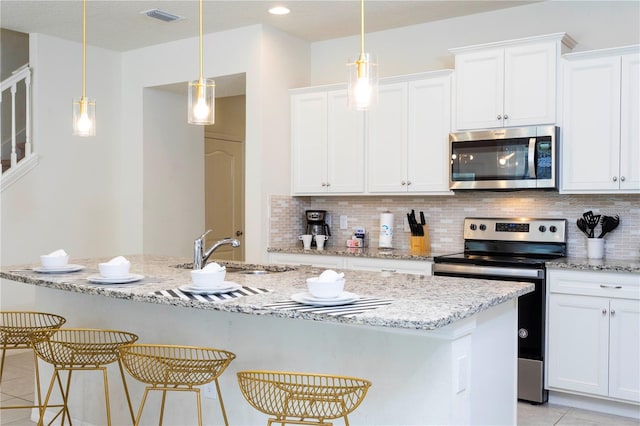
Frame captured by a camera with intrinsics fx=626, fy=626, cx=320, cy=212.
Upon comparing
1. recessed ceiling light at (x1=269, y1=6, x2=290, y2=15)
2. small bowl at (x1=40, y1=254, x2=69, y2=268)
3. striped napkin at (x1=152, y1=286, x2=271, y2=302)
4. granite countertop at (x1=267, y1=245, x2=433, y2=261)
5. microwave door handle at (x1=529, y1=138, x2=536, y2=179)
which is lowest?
granite countertop at (x1=267, y1=245, x2=433, y2=261)

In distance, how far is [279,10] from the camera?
4.73m

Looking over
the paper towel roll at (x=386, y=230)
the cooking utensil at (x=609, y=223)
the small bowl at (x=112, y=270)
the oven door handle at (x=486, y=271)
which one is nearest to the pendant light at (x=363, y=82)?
the small bowl at (x=112, y=270)

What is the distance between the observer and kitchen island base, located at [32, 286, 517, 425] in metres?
2.31

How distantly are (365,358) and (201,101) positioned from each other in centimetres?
147

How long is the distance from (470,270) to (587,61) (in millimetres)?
1554

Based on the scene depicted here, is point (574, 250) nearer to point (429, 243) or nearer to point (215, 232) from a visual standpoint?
point (429, 243)

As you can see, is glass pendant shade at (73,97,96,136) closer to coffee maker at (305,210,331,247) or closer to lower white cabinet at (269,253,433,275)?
lower white cabinet at (269,253,433,275)

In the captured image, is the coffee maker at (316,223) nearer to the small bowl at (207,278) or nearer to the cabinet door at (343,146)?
the cabinet door at (343,146)

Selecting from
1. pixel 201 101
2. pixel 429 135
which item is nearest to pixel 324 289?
pixel 201 101

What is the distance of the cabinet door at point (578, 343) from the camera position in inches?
150

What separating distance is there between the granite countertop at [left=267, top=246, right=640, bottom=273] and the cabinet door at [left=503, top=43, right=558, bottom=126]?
0.96m

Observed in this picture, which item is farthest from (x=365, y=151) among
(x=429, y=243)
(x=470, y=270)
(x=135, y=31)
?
(x=135, y=31)

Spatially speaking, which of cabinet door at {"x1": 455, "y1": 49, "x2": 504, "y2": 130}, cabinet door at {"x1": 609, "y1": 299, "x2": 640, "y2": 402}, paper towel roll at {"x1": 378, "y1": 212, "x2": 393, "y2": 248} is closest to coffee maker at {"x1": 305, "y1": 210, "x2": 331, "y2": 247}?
paper towel roll at {"x1": 378, "y1": 212, "x2": 393, "y2": 248}

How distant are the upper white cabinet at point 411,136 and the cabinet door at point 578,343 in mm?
1260
